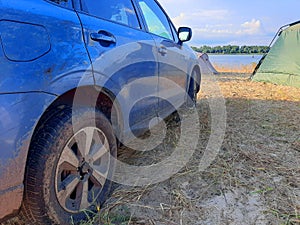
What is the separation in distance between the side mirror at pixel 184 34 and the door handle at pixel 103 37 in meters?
1.70

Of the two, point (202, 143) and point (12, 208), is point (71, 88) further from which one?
point (202, 143)

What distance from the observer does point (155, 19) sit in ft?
9.37

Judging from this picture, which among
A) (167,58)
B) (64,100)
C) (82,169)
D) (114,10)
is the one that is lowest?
(82,169)

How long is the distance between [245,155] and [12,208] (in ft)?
6.57

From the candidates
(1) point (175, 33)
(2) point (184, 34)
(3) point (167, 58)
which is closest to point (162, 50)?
(3) point (167, 58)

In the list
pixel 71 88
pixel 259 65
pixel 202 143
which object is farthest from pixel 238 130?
pixel 259 65

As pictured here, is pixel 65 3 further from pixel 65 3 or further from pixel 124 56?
pixel 124 56

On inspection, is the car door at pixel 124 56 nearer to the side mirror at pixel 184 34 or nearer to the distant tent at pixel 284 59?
the side mirror at pixel 184 34

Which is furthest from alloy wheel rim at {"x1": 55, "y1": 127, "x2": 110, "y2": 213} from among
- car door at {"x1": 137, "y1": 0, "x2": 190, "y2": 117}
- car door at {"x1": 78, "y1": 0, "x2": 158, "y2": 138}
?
car door at {"x1": 137, "y1": 0, "x2": 190, "y2": 117}

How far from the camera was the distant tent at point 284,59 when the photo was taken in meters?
6.57

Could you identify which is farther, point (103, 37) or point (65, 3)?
point (103, 37)

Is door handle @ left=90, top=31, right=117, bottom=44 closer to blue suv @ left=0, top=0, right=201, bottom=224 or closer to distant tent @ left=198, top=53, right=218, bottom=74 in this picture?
blue suv @ left=0, top=0, right=201, bottom=224

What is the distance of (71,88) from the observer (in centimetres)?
138

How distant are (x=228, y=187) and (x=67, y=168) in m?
1.17
